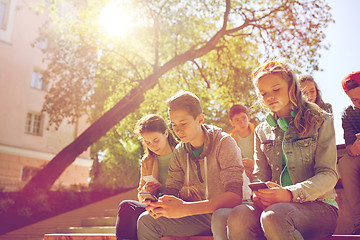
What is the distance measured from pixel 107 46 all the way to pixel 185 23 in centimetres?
293

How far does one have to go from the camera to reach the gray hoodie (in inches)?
96.2

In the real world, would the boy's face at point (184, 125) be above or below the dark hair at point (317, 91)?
below

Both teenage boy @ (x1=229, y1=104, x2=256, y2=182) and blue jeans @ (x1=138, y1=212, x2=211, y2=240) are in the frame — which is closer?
blue jeans @ (x1=138, y1=212, x2=211, y2=240)

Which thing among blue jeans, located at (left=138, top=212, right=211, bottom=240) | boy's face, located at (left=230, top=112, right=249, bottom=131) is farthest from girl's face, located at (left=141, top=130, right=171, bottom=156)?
boy's face, located at (left=230, top=112, right=249, bottom=131)

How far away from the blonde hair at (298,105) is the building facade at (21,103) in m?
17.0

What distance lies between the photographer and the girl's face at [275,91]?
2.33 metres

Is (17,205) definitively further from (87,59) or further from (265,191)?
(265,191)

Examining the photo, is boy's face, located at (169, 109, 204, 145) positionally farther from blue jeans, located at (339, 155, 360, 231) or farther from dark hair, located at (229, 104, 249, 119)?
dark hair, located at (229, 104, 249, 119)

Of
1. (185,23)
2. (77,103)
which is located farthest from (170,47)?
(77,103)

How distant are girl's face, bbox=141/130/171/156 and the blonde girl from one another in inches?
44.3

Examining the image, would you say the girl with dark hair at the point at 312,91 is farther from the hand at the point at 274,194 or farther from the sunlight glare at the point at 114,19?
the sunlight glare at the point at 114,19

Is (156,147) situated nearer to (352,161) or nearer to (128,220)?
(128,220)

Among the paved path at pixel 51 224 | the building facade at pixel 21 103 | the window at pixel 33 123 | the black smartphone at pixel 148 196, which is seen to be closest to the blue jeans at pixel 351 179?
the black smartphone at pixel 148 196

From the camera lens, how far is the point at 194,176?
8.92 ft
